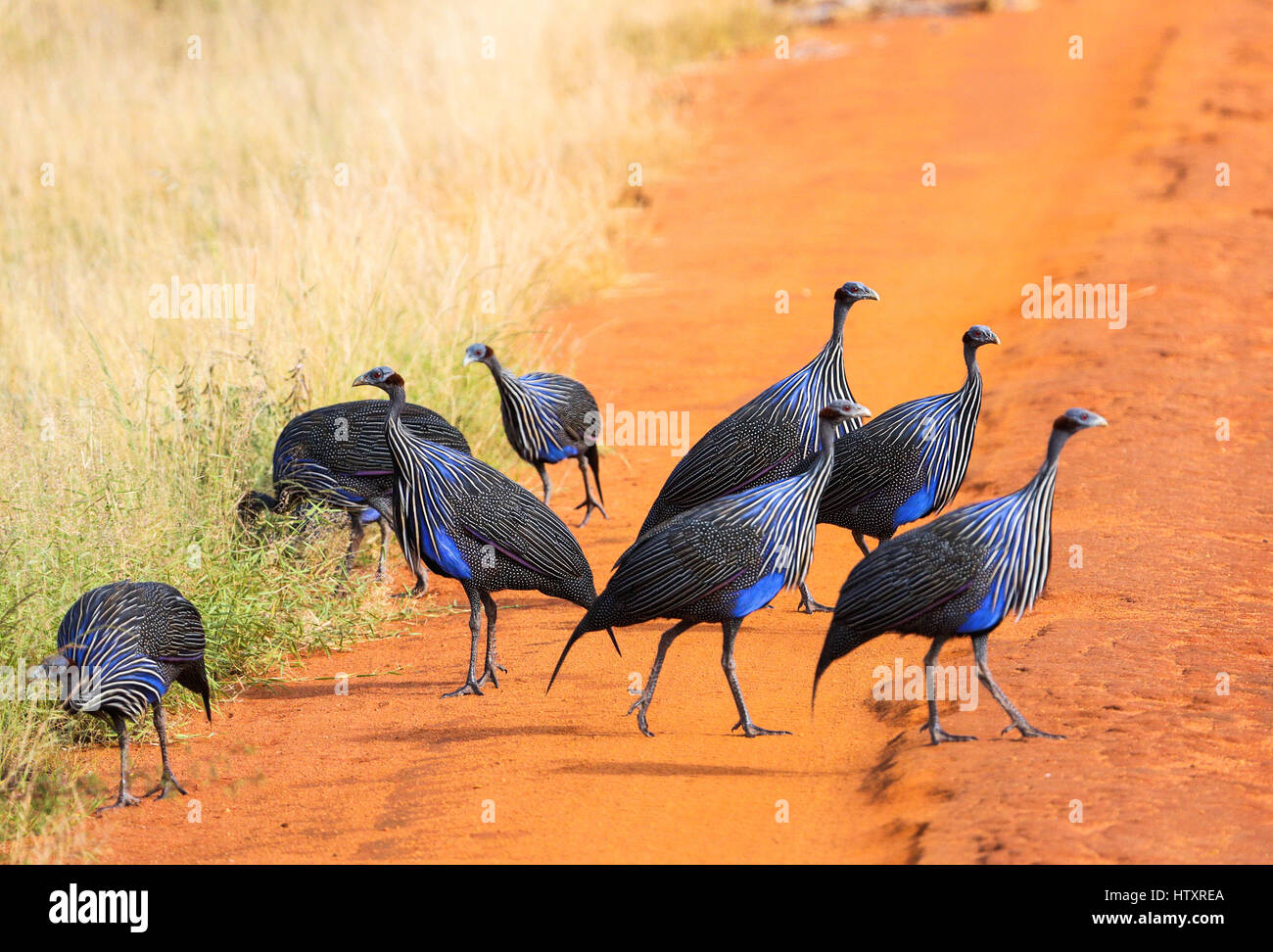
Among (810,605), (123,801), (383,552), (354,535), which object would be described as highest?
(354,535)

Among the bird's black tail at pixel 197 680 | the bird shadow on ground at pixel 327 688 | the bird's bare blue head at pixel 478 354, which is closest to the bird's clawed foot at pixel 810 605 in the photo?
the bird shadow on ground at pixel 327 688

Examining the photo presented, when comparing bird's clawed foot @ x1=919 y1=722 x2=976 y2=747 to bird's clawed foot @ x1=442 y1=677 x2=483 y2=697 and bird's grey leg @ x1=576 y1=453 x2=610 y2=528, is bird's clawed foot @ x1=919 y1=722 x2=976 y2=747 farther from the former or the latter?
bird's grey leg @ x1=576 y1=453 x2=610 y2=528

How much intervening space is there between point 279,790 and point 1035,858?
277 cm

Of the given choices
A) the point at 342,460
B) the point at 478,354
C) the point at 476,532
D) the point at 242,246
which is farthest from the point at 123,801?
the point at 242,246

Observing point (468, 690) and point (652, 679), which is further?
point (468, 690)

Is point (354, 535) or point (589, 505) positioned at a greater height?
point (589, 505)

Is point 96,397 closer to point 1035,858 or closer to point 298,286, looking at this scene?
point 298,286

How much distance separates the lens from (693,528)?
5352mm

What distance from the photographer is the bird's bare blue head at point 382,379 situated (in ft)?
20.5

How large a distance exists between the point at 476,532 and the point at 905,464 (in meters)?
1.87

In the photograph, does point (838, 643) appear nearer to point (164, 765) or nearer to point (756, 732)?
point (756, 732)

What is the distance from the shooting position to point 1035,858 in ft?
13.4

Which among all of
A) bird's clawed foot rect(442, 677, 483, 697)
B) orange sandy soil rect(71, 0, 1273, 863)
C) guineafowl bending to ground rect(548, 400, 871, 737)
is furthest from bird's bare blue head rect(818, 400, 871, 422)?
bird's clawed foot rect(442, 677, 483, 697)

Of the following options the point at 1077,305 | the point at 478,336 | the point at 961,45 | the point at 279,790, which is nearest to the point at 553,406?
the point at 478,336
